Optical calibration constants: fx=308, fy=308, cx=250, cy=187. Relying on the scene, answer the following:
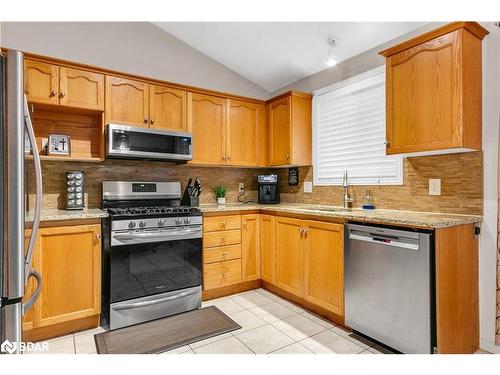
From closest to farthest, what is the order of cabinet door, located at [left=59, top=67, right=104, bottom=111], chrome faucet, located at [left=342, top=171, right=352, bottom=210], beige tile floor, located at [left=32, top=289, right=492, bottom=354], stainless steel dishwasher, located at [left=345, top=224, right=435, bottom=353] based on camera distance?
stainless steel dishwasher, located at [left=345, top=224, right=435, bottom=353] → beige tile floor, located at [left=32, top=289, right=492, bottom=354] → cabinet door, located at [left=59, top=67, right=104, bottom=111] → chrome faucet, located at [left=342, top=171, right=352, bottom=210]

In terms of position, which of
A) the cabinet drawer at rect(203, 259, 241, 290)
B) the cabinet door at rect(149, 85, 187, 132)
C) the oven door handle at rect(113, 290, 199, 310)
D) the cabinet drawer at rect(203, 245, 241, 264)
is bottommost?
the oven door handle at rect(113, 290, 199, 310)

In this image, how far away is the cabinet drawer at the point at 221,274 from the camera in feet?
9.98

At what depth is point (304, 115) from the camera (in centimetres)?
355

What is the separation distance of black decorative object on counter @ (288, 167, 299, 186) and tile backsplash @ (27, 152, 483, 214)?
49mm

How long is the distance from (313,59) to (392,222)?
6.69 feet

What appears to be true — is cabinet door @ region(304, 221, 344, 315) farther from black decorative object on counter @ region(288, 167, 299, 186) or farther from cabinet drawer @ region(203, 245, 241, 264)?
black decorative object on counter @ region(288, 167, 299, 186)

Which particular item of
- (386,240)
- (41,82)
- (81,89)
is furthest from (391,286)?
(41,82)

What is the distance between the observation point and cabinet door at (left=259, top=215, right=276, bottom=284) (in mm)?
3193

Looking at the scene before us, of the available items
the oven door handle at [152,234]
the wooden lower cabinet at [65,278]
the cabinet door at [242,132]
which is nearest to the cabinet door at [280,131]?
the cabinet door at [242,132]

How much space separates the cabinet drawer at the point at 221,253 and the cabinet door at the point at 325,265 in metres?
0.78

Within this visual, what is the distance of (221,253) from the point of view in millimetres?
3125

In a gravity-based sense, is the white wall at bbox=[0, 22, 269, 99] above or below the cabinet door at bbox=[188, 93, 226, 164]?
above

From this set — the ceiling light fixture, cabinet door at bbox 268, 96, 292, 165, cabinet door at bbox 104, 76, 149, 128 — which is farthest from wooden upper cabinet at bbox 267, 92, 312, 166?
cabinet door at bbox 104, 76, 149, 128
